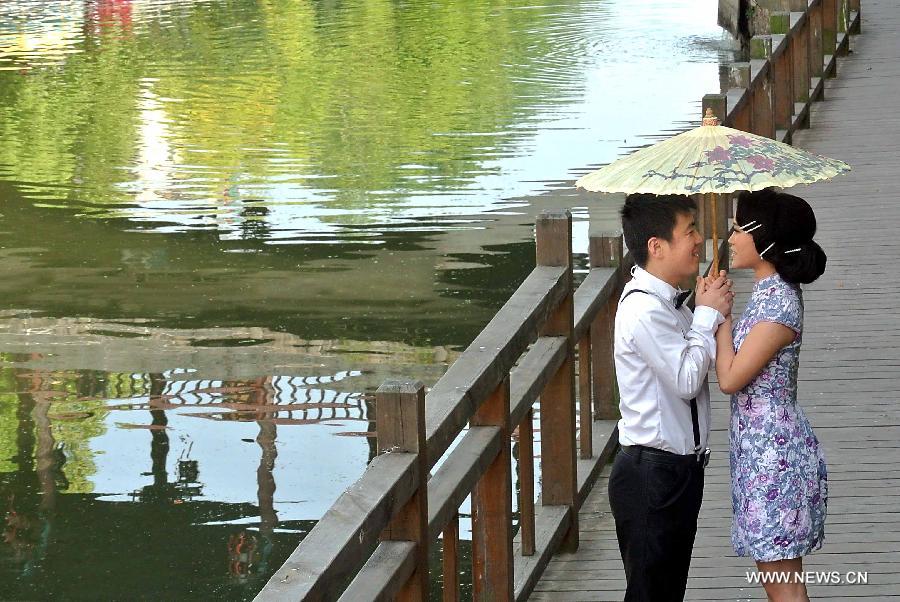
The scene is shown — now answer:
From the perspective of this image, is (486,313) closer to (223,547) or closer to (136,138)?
(223,547)

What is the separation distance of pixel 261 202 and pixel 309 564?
10.6m

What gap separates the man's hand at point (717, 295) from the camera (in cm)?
360

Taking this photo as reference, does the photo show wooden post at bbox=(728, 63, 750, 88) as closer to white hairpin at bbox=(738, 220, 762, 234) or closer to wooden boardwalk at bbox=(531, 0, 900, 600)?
wooden boardwalk at bbox=(531, 0, 900, 600)

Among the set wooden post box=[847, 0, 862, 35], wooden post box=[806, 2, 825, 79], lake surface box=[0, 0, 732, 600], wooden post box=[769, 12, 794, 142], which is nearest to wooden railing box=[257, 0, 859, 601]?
lake surface box=[0, 0, 732, 600]

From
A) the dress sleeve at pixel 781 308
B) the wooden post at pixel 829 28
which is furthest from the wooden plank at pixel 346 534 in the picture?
the wooden post at pixel 829 28

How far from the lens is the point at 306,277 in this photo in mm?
10914

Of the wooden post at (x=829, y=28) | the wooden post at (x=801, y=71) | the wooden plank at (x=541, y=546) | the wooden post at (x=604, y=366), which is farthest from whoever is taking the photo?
the wooden post at (x=829, y=28)

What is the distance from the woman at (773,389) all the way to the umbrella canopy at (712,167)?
6 cm

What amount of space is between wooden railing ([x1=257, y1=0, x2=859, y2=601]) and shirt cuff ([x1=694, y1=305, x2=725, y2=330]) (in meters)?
0.51

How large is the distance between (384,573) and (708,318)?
39.2 inches

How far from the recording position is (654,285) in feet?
11.8

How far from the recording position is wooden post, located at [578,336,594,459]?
527cm

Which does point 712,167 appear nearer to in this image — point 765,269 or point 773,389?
point 765,269

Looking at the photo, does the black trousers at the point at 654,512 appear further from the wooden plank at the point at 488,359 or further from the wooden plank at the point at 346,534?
the wooden plank at the point at 346,534
